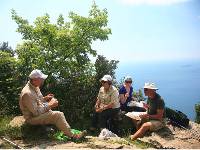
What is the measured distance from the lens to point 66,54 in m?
15.5

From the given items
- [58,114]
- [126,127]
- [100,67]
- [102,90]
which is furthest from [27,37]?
[58,114]

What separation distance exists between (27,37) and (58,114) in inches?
332

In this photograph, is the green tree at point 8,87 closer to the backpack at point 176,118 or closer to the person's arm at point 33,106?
the person's arm at point 33,106

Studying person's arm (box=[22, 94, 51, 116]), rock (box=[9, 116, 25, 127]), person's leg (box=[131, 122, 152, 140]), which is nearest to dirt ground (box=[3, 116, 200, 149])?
rock (box=[9, 116, 25, 127])

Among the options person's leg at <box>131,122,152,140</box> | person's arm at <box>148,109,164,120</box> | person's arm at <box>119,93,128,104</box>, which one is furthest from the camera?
person's arm at <box>119,93,128,104</box>

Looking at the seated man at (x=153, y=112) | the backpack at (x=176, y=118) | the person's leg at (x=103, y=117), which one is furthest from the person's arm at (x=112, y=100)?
the backpack at (x=176, y=118)

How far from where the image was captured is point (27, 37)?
1587 centimetres

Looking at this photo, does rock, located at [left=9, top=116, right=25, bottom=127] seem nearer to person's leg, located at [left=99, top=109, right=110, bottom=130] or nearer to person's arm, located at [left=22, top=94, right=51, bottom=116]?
person's arm, located at [left=22, top=94, right=51, bottom=116]

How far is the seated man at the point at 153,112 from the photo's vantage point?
1015cm

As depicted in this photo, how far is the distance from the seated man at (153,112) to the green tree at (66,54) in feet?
16.0

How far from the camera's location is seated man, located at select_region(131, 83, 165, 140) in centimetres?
1015

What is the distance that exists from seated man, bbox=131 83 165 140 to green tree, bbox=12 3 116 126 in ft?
16.0

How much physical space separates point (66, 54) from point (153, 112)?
645 cm

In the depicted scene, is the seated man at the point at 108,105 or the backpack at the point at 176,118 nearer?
the seated man at the point at 108,105
